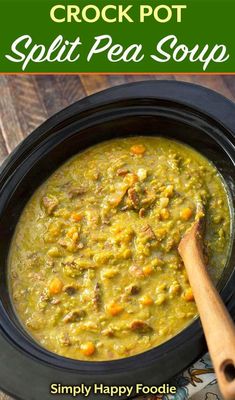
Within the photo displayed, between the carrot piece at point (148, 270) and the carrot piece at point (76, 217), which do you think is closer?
the carrot piece at point (148, 270)

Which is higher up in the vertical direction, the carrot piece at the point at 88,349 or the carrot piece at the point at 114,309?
the carrot piece at the point at 114,309

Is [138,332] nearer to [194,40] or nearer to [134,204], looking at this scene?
[134,204]

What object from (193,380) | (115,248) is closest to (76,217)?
(115,248)

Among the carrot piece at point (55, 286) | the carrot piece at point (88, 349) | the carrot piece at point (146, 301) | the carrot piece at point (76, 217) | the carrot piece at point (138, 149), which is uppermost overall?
the carrot piece at point (138, 149)

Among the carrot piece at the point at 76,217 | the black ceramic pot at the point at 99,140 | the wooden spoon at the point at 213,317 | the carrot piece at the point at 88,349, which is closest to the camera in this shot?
the wooden spoon at the point at 213,317

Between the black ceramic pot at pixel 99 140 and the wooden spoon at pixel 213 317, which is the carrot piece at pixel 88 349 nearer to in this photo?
the black ceramic pot at pixel 99 140

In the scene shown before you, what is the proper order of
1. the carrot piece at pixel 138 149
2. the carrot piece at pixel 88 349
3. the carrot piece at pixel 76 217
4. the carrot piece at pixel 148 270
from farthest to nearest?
the carrot piece at pixel 138 149
the carrot piece at pixel 76 217
the carrot piece at pixel 148 270
the carrot piece at pixel 88 349

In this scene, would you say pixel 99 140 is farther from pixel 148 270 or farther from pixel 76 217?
pixel 148 270

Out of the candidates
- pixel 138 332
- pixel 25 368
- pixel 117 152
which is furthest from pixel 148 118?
pixel 25 368

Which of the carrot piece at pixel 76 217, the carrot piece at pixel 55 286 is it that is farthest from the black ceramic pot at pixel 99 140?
the carrot piece at pixel 76 217
